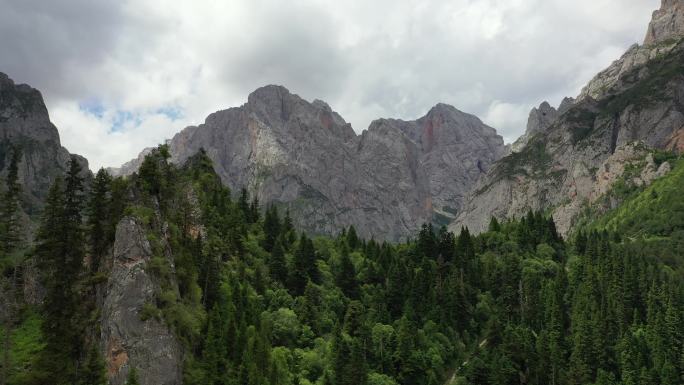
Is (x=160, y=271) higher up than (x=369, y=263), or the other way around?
(x=369, y=263)

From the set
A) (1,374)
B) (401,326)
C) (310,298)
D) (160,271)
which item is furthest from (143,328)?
(401,326)

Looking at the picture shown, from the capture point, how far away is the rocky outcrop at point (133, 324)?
247 feet

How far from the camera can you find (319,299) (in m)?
122

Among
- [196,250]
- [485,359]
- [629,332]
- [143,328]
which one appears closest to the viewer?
[143,328]

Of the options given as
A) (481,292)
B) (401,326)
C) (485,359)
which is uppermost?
(481,292)

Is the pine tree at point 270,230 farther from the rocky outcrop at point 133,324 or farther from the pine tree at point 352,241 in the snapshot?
the rocky outcrop at point 133,324

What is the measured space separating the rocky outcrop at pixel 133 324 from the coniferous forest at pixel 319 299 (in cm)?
143

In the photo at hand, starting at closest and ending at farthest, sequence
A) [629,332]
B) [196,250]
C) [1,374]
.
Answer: [1,374] → [196,250] → [629,332]

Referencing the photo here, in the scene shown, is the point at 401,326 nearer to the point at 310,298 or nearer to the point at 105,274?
the point at 310,298

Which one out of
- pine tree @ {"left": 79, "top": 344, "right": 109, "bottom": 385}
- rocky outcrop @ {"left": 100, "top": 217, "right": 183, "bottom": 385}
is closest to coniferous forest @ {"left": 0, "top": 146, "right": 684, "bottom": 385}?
pine tree @ {"left": 79, "top": 344, "right": 109, "bottom": 385}

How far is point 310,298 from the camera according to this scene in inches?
4658

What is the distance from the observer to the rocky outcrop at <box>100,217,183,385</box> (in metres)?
75.4

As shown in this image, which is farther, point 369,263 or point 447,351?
point 369,263

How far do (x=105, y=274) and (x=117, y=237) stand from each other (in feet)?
17.9
